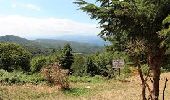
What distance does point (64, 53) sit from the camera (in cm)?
9125

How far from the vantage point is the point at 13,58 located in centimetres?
11456

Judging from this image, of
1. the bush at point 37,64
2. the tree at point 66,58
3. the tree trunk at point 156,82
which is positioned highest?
the tree trunk at point 156,82

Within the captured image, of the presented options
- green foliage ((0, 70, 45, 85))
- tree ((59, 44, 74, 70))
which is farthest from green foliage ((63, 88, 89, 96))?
tree ((59, 44, 74, 70))

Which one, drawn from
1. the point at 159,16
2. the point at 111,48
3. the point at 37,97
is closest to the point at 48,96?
the point at 37,97

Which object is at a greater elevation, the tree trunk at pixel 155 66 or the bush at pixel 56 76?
the tree trunk at pixel 155 66

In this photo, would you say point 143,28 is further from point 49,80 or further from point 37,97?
point 49,80

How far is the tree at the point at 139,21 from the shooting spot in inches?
493

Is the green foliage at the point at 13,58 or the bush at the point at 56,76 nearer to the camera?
the bush at the point at 56,76

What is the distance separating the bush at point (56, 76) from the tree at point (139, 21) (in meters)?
17.4

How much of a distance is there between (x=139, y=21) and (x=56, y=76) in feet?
65.8

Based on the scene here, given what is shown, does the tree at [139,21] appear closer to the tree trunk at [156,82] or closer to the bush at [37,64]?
the tree trunk at [156,82]

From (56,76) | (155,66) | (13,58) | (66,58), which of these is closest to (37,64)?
(13,58)

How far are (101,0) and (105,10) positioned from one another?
66 cm

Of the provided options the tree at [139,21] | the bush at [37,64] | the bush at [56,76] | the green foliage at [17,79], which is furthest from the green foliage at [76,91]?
the bush at [37,64]
